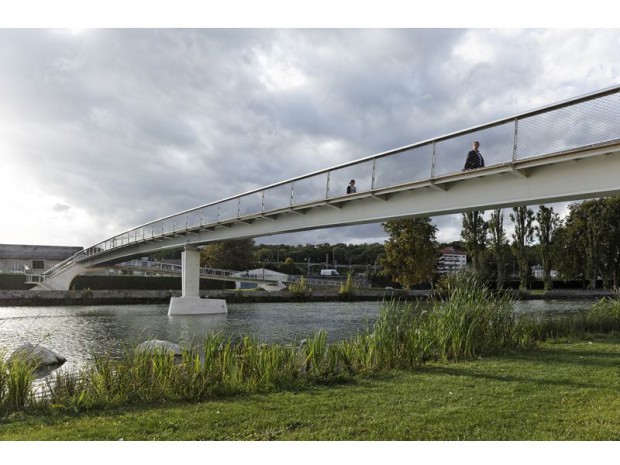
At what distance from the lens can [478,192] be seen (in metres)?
15.4

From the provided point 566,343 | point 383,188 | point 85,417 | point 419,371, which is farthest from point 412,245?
point 85,417

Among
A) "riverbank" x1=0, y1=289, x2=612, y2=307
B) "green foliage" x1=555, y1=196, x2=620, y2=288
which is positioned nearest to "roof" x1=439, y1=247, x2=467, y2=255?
"green foliage" x1=555, y1=196, x2=620, y2=288

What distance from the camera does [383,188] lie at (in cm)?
1831

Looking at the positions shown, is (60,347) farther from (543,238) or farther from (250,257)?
(250,257)

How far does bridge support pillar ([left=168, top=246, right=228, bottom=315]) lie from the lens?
33.3 metres

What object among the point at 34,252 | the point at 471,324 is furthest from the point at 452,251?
the point at 471,324

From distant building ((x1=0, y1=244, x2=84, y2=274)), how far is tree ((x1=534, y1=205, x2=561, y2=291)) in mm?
79114

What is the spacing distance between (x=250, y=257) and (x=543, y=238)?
148ft

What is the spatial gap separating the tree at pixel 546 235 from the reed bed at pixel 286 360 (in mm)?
49314

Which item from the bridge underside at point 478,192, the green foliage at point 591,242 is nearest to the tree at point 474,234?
the green foliage at point 591,242

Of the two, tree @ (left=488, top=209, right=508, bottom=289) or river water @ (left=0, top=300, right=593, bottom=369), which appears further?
tree @ (left=488, top=209, right=508, bottom=289)

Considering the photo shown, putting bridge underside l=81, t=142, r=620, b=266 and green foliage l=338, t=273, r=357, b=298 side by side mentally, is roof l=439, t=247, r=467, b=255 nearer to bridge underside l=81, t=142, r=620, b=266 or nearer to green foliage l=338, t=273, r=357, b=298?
green foliage l=338, t=273, r=357, b=298

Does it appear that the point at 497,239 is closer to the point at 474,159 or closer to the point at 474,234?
the point at 474,234

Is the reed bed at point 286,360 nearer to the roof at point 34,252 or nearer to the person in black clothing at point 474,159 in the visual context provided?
the person in black clothing at point 474,159
